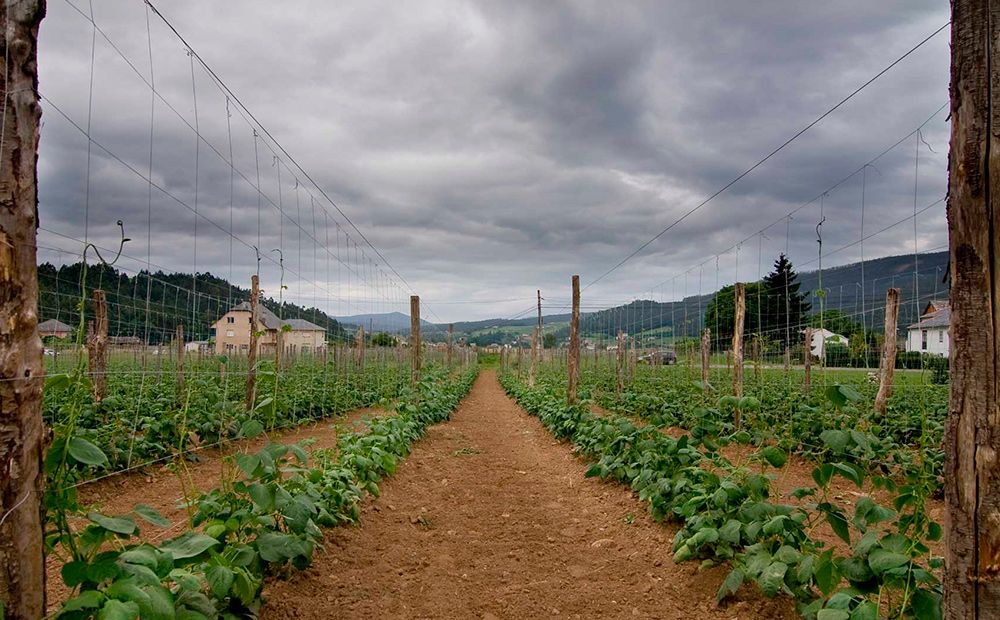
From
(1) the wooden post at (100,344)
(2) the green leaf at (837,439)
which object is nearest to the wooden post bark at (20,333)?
(2) the green leaf at (837,439)

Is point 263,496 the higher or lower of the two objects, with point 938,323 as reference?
lower

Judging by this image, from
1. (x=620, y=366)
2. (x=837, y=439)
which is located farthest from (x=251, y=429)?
(x=620, y=366)

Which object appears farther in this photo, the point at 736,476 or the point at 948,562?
the point at 736,476

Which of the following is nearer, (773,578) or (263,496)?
(263,496)

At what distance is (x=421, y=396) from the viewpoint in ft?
42.2

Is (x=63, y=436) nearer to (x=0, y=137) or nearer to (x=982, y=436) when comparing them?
(x=0, y=137)

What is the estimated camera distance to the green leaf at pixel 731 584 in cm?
360

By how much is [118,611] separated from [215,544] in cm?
66

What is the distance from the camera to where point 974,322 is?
2.27 meters

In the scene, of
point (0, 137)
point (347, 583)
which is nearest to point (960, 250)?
point (0, 137)

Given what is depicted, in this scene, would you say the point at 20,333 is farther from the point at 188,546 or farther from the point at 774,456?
the point at 774,456

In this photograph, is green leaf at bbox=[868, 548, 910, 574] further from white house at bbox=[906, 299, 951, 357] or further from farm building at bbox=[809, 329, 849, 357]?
farm building at bbox=[809, 329, 849, 357]

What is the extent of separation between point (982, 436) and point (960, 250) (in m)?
0.67

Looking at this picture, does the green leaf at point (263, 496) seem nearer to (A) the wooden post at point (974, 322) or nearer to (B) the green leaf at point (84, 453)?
(B) the green leaf at point (84, 453)
